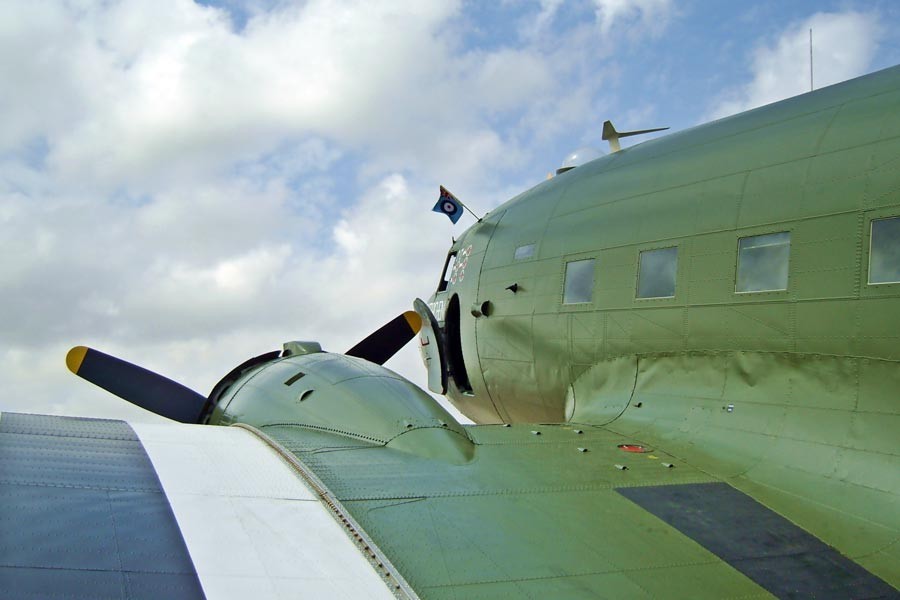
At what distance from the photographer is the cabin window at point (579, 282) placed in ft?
29.1

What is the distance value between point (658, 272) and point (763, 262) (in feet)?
4.10

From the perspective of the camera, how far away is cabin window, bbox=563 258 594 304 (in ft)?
29.1

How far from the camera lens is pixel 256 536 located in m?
3.96

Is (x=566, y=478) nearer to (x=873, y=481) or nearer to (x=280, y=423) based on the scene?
(x=873, y=481)

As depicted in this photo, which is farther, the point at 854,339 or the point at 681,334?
the point at 681,334

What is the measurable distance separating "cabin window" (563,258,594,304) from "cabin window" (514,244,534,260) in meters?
0.95

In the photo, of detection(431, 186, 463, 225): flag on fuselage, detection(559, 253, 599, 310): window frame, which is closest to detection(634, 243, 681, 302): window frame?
detection(559, 253, 599, 310): window frame

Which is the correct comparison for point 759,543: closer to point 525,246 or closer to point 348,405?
point 348,405

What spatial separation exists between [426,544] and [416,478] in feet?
3.60

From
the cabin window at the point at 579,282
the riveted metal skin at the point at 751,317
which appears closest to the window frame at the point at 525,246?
the riveted metal skin at the point at 751,317

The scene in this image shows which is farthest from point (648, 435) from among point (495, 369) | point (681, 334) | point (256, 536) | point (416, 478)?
point (256, 536)

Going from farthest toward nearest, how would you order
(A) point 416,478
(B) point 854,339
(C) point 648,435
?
(C) point 648,435, (B) point 854,339, (A) point 416,478

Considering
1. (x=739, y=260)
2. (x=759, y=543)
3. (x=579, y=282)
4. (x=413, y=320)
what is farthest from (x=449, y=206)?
(x=759, y=543)

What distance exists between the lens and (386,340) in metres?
11.6
